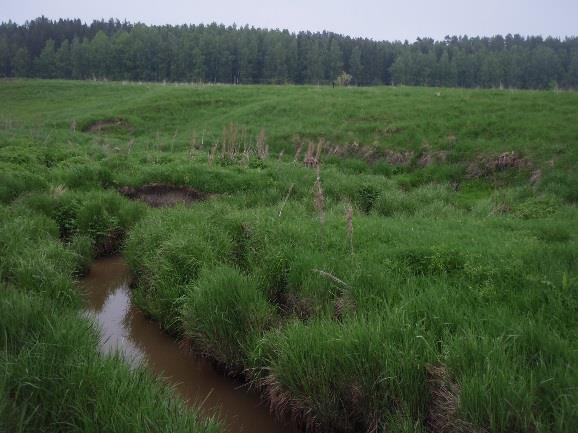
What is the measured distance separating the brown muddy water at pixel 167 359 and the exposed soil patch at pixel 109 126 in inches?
867

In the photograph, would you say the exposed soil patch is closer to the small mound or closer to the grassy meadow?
the grassy meadow

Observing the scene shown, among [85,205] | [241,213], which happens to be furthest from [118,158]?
[241,213]

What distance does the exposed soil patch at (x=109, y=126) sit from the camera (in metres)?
29.2

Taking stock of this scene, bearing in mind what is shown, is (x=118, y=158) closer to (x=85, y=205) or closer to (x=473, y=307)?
(x=85, y=205)

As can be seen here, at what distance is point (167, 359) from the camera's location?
6531mm

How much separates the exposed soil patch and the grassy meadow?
13.1m

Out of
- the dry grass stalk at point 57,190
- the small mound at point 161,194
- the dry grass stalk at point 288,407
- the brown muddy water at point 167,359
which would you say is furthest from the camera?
the small mound at point 161,194

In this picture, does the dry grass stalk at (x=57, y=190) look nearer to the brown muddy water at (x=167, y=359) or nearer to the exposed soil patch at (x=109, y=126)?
the brown muddy water at (x=167, y=359)

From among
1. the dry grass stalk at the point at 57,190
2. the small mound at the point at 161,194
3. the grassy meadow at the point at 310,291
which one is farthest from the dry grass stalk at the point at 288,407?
the small mound at the point at 161,194

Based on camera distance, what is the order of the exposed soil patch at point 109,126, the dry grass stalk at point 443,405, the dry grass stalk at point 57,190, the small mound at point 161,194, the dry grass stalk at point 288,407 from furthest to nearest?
the exposed soil patch at point 109,126 → the small mound at point 161,194 → the dry grass stalk at point 57,190 → the dry grass stalk at point 288,407 → the dry grass stalk at point 443,405

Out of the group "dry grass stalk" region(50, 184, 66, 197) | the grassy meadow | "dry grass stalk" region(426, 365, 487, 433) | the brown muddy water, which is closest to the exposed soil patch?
the grassy meadow

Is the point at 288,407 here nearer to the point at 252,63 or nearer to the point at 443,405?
the point at 443,405

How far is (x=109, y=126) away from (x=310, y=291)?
26.5 m

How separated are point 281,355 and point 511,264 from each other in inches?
141
